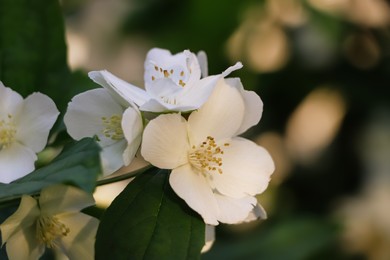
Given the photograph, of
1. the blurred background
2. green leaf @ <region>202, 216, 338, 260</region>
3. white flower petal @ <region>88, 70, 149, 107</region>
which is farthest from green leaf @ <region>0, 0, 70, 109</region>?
the blurred background

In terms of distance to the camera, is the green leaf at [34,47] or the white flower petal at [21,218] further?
the green leaf at [34,47]

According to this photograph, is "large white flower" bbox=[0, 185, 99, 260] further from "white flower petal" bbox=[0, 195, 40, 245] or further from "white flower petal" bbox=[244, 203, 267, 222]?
"white flower petal" bbox=[244, 203, 267, 222]

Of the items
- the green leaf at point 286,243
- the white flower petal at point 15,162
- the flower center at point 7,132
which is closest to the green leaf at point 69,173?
the white flower petal at point 15,162

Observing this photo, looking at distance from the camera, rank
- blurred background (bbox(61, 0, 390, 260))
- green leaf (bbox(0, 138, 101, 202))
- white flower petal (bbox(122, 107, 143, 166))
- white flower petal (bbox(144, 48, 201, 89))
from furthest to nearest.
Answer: blurred background (bbox(61, 0, 390, 260))
white flower petal (bbox(144, 48, 201, 89))
white flower petal (bbox(122, 107, 143, 166))
green leaf (bbox(0, 138, 101, 202))

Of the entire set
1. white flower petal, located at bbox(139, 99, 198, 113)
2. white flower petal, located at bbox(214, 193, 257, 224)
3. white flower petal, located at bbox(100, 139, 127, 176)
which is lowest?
white flower petal, located at bbox(214, 193, 257, 224)

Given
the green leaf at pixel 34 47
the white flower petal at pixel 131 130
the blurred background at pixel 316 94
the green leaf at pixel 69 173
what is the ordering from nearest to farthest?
1. the green leaf at pixel 69 173
2. the white flower petal at pixel 131 130
3. the green leaf at pixel 34 47
4. the blurred background at pixel 316 94

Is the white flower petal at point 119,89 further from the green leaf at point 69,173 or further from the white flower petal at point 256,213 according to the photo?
the white flower petal at point 256,213

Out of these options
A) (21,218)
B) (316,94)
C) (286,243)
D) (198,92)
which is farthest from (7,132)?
(316,94)

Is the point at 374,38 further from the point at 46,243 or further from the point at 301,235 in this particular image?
the point at 46,243
